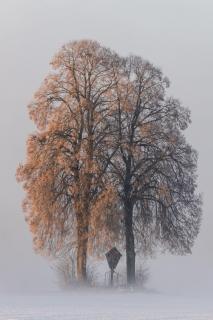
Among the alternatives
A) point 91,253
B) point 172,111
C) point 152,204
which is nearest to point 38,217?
point 91,253

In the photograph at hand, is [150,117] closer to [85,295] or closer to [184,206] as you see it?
[184,206]

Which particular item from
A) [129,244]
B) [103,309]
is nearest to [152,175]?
[129,244]

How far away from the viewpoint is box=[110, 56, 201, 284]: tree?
38.8 meters

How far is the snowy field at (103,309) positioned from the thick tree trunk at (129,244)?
18.4 ft

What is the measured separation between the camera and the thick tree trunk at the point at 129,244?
3872 cm

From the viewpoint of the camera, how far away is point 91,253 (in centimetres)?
3831

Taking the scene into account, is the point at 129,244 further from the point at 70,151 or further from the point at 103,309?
the point at 103,309

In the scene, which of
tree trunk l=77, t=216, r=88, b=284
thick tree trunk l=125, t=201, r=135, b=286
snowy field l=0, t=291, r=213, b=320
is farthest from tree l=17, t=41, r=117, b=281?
snowy field l=0, t=291, r=213, b=320

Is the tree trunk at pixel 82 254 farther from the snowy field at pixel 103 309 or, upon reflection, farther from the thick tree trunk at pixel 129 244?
the snowy field at pixel 103 309

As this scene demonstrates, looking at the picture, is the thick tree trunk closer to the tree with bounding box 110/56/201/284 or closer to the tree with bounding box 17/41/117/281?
the tree with bounding box 110/56/201/284

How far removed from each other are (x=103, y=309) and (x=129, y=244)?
45.3ft

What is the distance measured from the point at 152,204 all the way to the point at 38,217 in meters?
6.19

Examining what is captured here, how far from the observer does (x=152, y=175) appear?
3884cm

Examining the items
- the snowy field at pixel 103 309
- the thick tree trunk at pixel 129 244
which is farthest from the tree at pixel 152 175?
the snowy field at pixel 103 309
